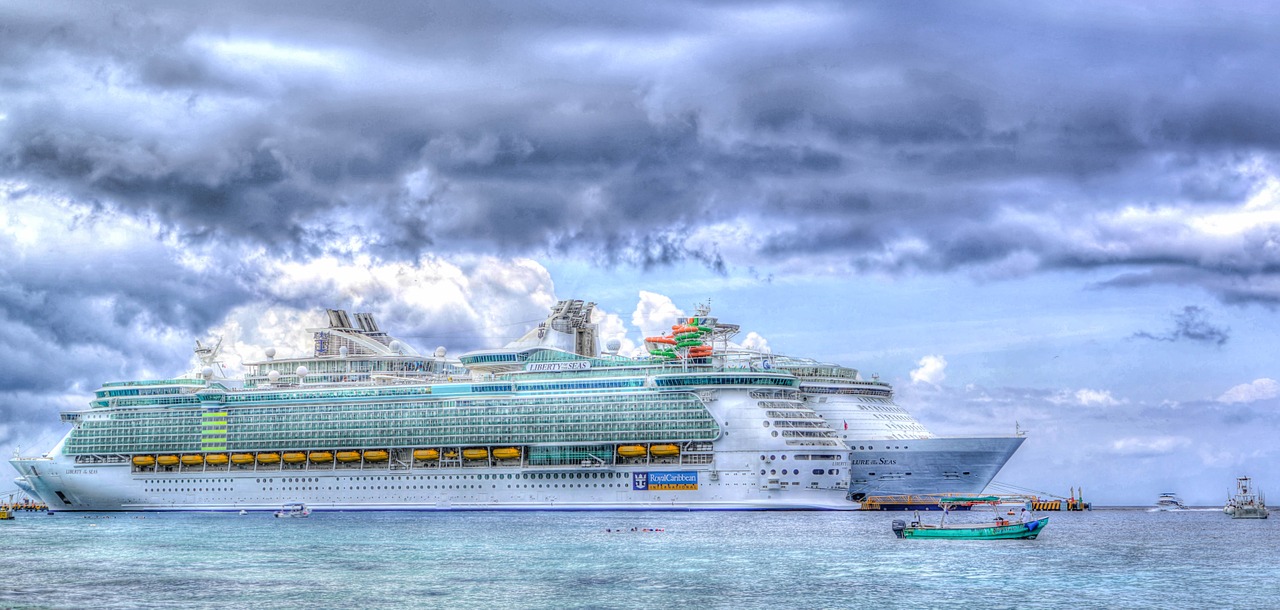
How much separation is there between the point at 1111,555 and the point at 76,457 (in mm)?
114020

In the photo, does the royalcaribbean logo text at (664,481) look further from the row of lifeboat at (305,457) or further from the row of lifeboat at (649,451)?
the row of lifeboat at (305,457)

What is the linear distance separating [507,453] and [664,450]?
17005mm

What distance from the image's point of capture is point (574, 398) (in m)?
148

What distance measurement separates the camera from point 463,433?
151 meters

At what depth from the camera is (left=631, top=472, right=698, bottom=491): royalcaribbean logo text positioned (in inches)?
5453

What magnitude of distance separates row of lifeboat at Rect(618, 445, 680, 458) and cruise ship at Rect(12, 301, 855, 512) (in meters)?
0.20

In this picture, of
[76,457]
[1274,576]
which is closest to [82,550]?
[76,457]

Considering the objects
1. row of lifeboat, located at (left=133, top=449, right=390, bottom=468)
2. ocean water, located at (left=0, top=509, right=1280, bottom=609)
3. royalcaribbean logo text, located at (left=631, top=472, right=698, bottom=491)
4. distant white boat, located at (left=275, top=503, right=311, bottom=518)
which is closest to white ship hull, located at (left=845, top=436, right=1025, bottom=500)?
ocean water, located at (left=0, top=509, right=1280, bottom=609)

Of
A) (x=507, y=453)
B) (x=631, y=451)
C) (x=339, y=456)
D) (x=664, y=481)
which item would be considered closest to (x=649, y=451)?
(x=631, y=451)

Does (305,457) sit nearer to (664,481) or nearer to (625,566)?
(664,481)

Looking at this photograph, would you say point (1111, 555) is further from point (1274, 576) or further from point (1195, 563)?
point (1274, 576)

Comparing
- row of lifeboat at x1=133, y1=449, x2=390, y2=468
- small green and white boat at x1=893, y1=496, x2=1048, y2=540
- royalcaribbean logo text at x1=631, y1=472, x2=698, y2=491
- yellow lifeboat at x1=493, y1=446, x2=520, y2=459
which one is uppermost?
yellow lifeboat at x1=493, y1=446, x2=520, y2=459

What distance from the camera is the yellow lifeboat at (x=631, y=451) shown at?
466ft

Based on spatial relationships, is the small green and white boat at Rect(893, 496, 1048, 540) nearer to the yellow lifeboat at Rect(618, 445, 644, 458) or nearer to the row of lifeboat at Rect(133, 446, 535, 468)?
the yellow lifeboat at Rect(618, 445, 644, 458)
